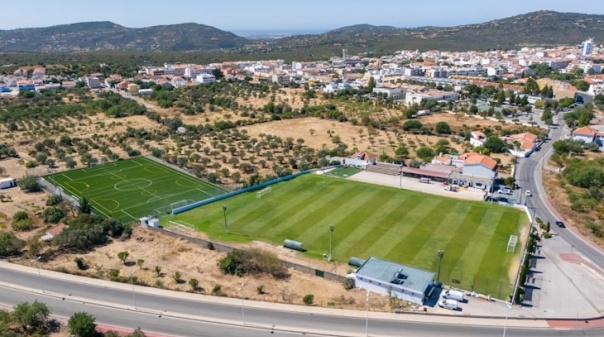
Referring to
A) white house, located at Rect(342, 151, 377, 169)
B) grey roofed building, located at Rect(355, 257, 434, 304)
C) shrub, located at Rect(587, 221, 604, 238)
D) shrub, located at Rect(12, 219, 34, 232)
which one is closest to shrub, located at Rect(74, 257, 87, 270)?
shrub, located at Rect(12, 219, 34, 232)

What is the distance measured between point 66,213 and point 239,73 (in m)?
124

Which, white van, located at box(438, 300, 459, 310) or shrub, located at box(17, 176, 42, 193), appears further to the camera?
shrub, located at box(17, 176, 42, 193)

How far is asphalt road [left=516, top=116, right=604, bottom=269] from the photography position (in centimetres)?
3894

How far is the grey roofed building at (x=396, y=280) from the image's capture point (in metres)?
31.1

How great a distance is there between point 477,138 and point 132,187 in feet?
176

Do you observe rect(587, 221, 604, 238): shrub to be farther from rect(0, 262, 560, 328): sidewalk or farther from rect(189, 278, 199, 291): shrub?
rect(189, 278, 199, 291): shrub

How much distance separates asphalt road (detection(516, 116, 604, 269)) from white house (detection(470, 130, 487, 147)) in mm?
7703

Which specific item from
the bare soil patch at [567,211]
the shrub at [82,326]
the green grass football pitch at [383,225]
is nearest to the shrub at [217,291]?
the shrub at [82,326]

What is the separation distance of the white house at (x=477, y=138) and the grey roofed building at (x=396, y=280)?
44869 mm

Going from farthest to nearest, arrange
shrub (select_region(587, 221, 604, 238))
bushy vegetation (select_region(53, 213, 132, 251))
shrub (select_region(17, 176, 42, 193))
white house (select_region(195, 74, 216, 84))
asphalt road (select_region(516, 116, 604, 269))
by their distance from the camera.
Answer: white house (select_region(195, 74, 216, 84)), shrub (select_region(17, 176, 42, 193)), shrub (select_region(587, 221, 604, 238)), asphalt road (select_region(516, 116, 604, 269)), bushy vegetation (select_region(53, 213, 132, 251))

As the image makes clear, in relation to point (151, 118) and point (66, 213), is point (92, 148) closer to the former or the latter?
point (151, 118)

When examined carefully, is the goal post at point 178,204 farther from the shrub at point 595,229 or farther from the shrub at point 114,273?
the shrub at point 595,229

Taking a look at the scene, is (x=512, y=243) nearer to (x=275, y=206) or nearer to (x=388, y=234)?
(x=388, y=234)

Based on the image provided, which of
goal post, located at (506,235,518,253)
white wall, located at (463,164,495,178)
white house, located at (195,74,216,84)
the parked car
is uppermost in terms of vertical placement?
white house, located at (195,74,216,84)
